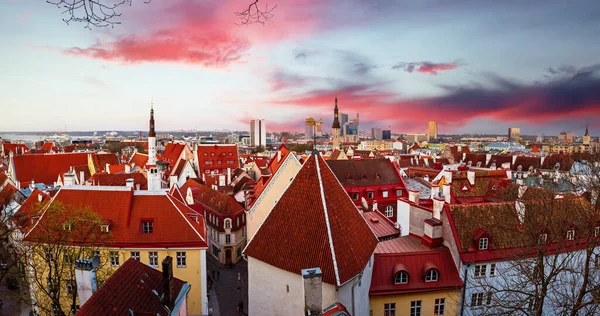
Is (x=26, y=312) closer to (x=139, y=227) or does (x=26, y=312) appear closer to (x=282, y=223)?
(x=139, y=227)

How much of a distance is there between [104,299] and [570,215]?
2191 cm

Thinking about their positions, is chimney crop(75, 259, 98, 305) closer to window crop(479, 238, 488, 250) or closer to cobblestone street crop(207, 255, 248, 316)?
cobblestone street crop(207, 255, 248, 316)

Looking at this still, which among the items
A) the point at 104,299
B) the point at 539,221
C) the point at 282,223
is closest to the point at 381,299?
the point at 282,223

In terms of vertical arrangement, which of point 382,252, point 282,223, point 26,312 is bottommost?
point 26,312

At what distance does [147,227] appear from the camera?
22.0 metres

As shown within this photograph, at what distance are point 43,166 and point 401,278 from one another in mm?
57892

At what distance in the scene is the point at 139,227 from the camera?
21906mm

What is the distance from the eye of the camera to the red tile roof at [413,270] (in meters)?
18.3

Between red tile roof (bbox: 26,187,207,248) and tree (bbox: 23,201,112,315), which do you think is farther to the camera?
red tile roof (bbox: 26,187,207,248)

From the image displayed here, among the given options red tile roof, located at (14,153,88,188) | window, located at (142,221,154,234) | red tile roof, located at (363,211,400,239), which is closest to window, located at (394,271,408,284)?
red tile roof, located at (363,211,400,239)

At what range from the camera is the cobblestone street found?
82.1 ft

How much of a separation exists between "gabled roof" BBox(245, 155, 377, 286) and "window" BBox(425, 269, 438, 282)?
3.74 metres

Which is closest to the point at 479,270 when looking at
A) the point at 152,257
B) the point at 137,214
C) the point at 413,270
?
the point at 413,270

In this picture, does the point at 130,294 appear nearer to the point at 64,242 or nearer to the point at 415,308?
the point at 64,242
